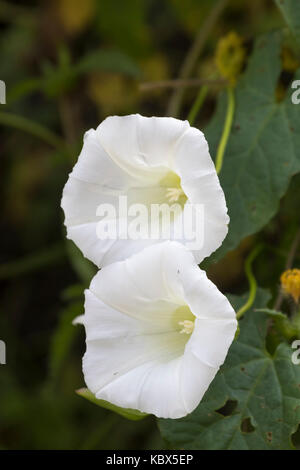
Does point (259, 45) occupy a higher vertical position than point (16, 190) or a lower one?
higher

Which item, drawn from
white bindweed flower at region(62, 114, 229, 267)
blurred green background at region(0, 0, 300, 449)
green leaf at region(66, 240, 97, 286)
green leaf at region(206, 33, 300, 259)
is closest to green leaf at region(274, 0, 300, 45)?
green leaf at region(206, 33, 300, 259)

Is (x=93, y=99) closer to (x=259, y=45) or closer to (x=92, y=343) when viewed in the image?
(x=259, y=45)

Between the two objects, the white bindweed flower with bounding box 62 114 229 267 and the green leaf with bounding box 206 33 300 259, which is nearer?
the white bindweed flower with bounding box 62 114 229 267

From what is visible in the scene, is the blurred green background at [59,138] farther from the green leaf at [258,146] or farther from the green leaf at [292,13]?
the green leaf at [292,13]

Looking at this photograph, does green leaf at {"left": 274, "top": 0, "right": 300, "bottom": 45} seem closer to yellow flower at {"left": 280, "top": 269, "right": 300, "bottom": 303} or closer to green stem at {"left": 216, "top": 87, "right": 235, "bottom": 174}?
green stem at {"left": 216, "top": 87, "right": 235, "bottom": 174}

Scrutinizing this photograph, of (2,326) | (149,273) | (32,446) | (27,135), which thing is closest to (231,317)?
(149,273)

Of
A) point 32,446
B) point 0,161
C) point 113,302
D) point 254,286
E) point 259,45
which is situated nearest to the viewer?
point 113,302

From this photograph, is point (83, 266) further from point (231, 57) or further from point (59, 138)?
point (231, 57)
